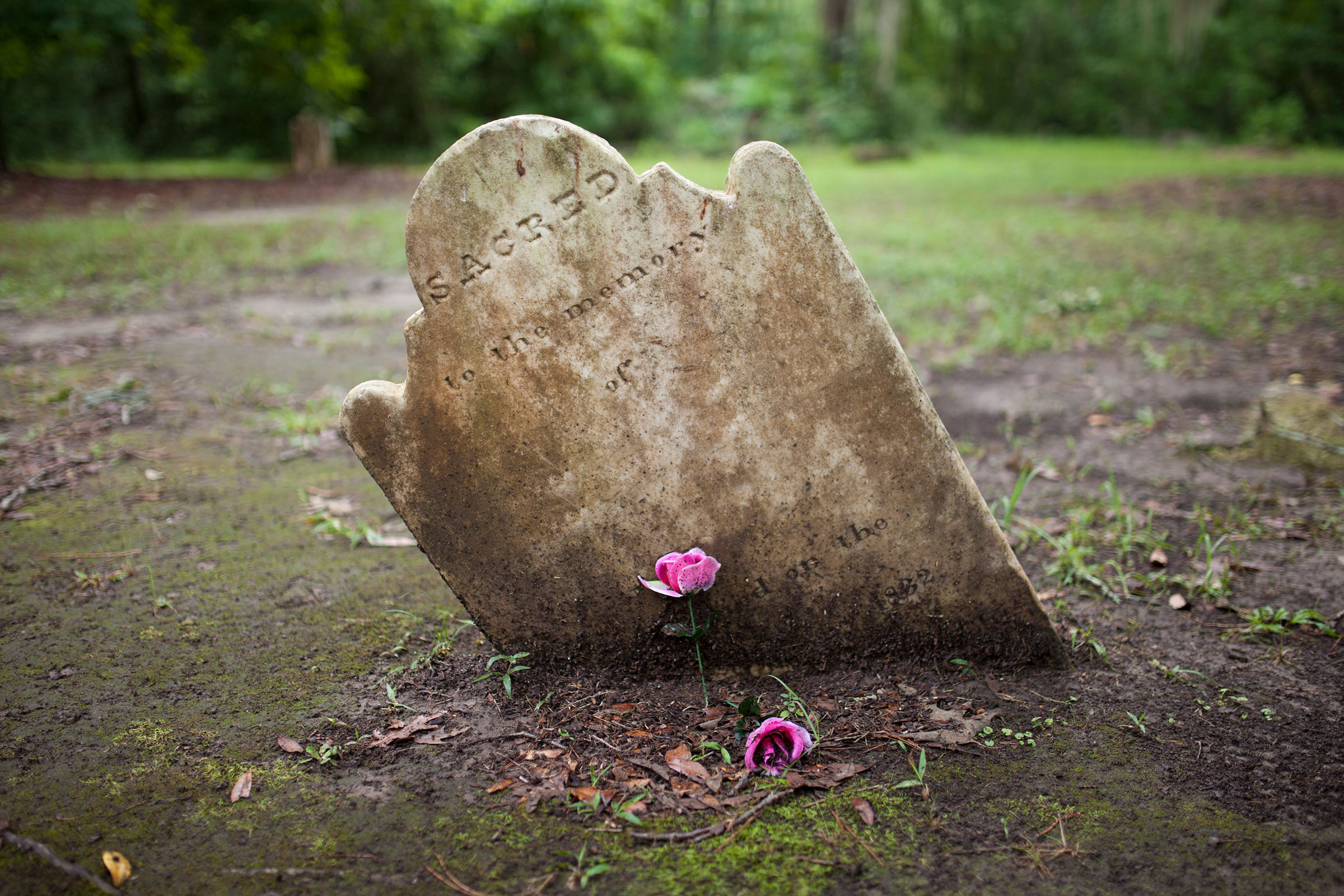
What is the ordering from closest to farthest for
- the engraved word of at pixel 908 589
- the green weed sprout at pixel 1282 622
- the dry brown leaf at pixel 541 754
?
the dry brown leaf at pixel 541 754 → the engraved word of at pixel 908 589 → the green weed sprout at pixel 1282 622

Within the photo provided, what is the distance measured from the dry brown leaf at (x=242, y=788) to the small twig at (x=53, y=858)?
25cm

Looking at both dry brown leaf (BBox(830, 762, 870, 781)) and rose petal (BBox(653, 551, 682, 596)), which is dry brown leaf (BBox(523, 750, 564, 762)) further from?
dry brown leaf (BBox(830, 762, 870, 781))

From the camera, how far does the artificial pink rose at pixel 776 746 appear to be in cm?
174

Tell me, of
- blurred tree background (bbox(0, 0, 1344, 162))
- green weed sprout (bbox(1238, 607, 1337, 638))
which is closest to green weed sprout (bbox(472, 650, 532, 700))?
green weed sprout (bbox(1238, 607, 1337, 638))

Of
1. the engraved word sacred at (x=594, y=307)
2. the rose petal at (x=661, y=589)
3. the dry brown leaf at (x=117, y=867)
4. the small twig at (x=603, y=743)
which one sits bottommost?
the small twig at (x=603, y=743)

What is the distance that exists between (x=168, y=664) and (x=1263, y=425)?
376cm

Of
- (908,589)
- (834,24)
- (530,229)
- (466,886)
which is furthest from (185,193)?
(834,24)

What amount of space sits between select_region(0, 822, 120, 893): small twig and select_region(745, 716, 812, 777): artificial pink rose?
3.66ft

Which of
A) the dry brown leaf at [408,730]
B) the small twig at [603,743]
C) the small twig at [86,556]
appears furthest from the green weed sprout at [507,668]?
Result: the small twig at [86,556]

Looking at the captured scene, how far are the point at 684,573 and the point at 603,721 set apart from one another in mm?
369

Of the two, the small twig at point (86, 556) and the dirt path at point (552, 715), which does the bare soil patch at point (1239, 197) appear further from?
the small twig at point (86, 556)

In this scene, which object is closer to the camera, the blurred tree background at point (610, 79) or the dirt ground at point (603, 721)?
the dirt ground at point (603, 721)

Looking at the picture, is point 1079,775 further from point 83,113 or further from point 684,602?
point 83,113

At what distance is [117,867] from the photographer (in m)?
1.50
